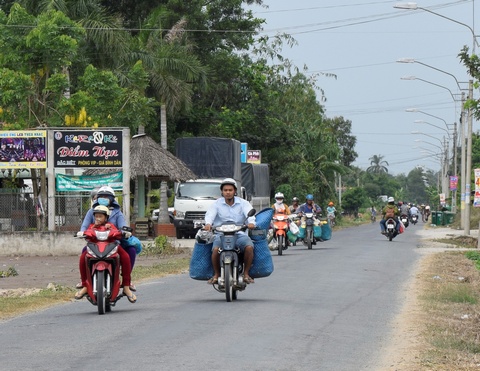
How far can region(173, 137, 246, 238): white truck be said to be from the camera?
43625mm

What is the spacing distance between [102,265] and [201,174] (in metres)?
32.8

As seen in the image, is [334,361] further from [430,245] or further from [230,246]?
[430,245]

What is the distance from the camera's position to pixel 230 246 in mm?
15906

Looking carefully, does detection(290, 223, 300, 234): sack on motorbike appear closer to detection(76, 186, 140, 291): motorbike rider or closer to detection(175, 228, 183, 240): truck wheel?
detection(175, 228, 183, 240): truck wheel

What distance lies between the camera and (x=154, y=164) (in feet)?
146

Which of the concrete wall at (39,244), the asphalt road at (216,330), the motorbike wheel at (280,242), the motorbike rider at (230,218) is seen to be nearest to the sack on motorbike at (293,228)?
the motorbike wheel at (280,242)

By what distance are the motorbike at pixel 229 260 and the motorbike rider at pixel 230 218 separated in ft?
0.34

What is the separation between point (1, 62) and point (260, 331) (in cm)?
2725

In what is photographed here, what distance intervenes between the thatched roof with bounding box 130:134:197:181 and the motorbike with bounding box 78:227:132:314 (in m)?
29.0

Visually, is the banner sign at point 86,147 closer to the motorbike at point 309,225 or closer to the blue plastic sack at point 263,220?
the motorbike at point 309,225

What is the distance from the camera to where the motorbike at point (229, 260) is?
15.8m

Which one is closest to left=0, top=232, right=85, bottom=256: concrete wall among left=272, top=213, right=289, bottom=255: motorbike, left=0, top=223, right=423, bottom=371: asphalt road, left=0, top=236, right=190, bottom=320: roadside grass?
left=0, top=236, right=190, bottom=320: roadside grass

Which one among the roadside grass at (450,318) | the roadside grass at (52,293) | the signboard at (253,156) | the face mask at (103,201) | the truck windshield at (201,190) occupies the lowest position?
the roadside grass at (450,318)

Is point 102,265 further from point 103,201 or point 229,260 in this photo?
point 229,260
